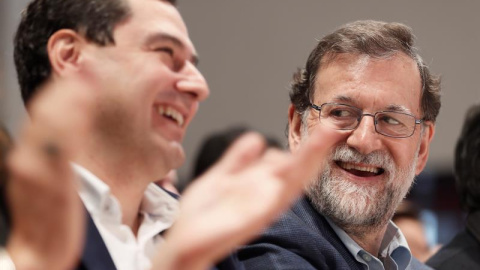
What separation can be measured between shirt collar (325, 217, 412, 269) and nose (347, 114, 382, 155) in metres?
0.20

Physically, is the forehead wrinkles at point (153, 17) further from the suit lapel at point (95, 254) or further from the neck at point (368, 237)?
the neck at point (368, 237)

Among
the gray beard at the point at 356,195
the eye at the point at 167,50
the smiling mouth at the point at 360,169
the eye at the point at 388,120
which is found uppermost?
the eye at the point at 167,50

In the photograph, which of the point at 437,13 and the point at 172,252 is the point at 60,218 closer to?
the point at 172,252

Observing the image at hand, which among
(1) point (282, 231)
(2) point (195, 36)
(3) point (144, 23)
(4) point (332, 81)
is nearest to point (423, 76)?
(4) point (332, 81)

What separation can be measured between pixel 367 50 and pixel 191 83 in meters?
0.53

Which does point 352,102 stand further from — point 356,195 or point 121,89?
point 121,89

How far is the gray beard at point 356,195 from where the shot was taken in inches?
73.3

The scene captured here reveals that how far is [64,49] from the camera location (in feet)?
5.19

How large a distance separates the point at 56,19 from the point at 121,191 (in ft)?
1.31

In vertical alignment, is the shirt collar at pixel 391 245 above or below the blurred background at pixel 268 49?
above

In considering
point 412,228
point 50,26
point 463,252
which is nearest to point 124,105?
point 50,26

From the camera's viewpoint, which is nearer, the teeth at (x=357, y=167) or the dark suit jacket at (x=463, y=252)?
the teeth at (x=357, y=167)

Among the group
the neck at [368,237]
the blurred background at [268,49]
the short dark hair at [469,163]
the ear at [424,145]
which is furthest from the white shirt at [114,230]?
the blurred background at [268,49]

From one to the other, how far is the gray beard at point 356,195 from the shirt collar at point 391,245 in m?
0.02
